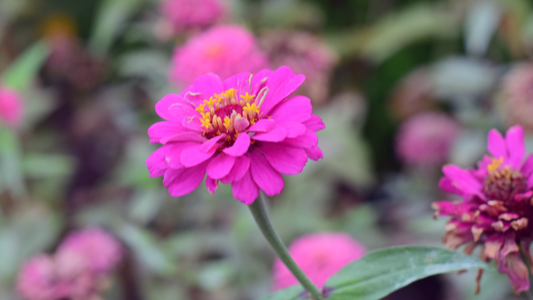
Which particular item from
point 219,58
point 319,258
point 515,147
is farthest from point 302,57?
point 515,147

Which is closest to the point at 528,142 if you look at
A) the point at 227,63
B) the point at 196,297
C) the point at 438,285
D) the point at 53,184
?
the point at 438,285

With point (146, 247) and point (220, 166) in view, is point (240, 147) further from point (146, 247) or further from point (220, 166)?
point (146, 247)

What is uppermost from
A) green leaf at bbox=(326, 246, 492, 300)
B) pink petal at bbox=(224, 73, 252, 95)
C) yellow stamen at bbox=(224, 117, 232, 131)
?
pink petal at bbox=(224, 73, 252, 95)

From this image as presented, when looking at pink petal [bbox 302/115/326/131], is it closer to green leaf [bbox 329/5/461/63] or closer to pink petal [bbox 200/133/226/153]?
pink petal [bbox 200/133/226/153]

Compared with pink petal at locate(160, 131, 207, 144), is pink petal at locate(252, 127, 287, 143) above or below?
below

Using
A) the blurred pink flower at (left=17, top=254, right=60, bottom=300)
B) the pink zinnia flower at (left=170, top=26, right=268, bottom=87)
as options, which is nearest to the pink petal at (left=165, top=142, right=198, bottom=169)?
the pink zinnia flower at (left=170, top=26, right=268, bottom=87)

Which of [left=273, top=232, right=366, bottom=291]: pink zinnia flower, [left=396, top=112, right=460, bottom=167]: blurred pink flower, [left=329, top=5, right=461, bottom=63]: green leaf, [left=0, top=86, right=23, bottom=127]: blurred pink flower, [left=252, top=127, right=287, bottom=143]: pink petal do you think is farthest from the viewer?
[left=329, top=5, right=461, bottom=63]: green leaf

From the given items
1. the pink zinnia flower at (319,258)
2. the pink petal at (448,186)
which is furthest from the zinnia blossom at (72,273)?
the pink petal at (448,186)

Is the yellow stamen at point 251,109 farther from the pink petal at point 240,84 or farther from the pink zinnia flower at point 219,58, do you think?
the pink zinnia flower at point 219,58

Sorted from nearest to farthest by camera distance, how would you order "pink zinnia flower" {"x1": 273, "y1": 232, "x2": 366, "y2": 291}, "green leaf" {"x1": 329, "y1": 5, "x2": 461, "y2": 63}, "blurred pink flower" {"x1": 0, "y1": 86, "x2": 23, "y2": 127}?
1. "pink zinnia flower" {"x1": 273, "y1": 232, "x2": 366, "y2": 291}
2. "blurred pink flower" {"x1": 0, "y1": 86, "x2": 23, "y2": 127}
3. "green leaf" {"x1": 329, "y1": 5, "x2": 461, "y2": 63}
